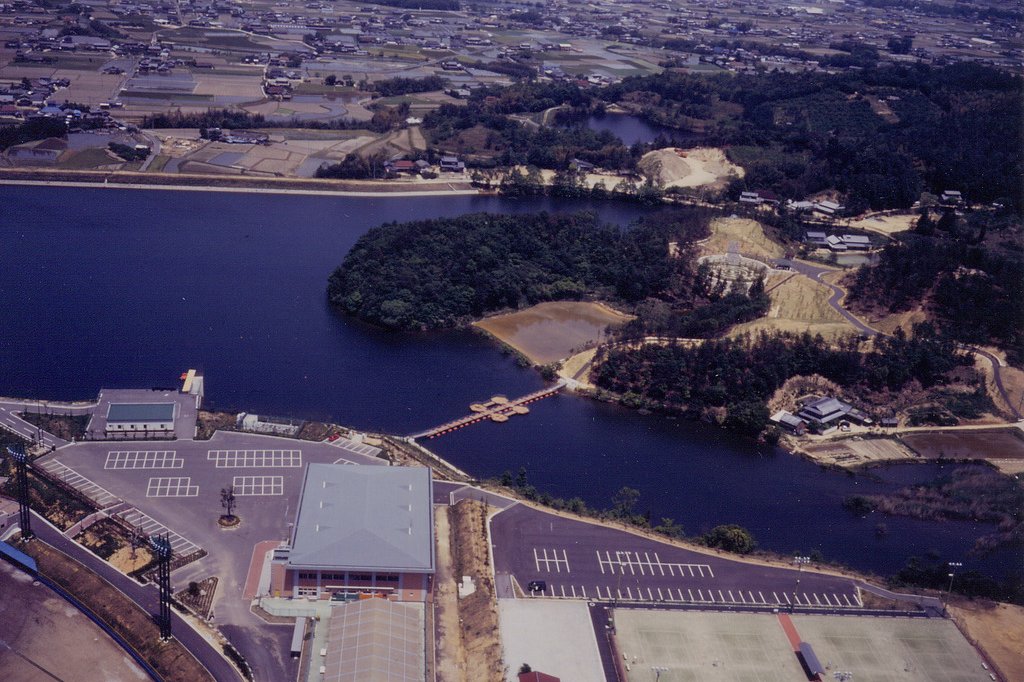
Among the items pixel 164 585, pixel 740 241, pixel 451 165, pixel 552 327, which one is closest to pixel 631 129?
pixel 451 165

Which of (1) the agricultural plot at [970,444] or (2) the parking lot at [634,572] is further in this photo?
(1) the agricultural plot at [970,444]

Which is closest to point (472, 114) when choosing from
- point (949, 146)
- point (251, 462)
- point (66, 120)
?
point (66, 120)

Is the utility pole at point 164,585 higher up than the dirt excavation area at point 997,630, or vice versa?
the utility pole at point 164,585

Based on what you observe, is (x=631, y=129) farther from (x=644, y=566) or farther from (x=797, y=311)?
(x=644, y=566)

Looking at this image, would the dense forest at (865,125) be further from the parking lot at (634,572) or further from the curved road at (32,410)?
the curved road at (32,410)

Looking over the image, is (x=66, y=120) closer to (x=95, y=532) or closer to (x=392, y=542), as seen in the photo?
(x=95, y=532)

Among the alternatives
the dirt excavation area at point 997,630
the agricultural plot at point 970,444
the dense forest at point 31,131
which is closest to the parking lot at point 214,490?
the dirt excavation area at point 997,630
